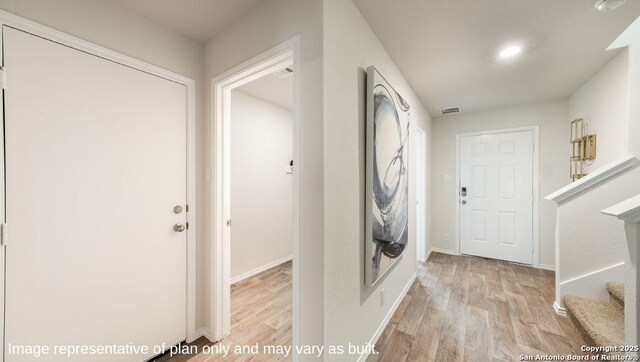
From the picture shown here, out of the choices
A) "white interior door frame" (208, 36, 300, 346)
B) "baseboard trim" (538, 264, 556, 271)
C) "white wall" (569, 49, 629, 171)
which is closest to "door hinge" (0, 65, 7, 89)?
"white interior door frame" (208, 36, 300, 346)

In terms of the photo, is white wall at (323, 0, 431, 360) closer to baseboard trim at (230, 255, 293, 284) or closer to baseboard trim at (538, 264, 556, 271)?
baseboard trim at (230, 255, 293, 284)

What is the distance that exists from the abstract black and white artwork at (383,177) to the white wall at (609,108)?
6.27ft

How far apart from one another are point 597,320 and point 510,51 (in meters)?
2.18

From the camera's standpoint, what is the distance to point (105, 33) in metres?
1.43

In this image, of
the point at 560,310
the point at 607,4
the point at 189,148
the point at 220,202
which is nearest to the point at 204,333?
the point at 220,202

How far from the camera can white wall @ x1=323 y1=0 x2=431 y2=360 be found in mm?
1280

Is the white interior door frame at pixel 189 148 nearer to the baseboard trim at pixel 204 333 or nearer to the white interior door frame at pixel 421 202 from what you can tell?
the baseboard trim at pixel 204 333

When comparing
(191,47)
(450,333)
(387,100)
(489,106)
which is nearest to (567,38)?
(387,100)

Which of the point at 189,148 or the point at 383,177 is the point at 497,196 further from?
the point at 189,148

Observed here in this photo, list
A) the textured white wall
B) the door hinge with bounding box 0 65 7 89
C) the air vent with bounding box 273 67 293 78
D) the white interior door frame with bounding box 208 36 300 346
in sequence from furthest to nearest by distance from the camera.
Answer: the air vent with bounding box 273 67 293 78 < the textured white wall < the white interior door frame with bounding box 208 36 300 346 < the door hinge with bounding box 0 65 7 89

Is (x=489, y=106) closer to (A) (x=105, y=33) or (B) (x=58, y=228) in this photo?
(A) (x=105, y=33)

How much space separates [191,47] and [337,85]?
1331mm

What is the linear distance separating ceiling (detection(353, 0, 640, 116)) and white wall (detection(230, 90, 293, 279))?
1.87m

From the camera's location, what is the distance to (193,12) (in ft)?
5.16
